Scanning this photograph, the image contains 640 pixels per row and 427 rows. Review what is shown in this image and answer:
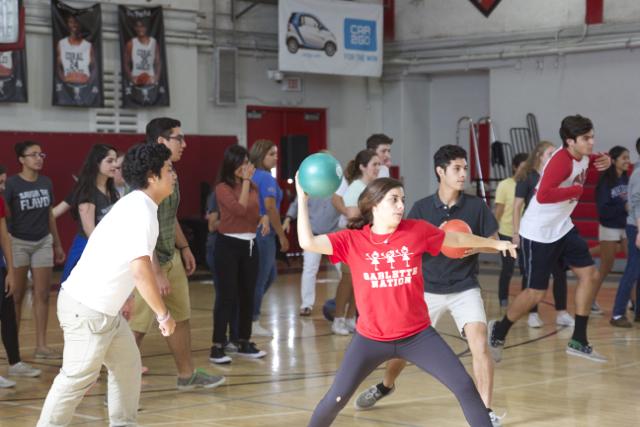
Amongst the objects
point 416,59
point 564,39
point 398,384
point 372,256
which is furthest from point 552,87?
point 372,256

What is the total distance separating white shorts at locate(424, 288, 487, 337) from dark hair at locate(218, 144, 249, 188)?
2511 millimetres

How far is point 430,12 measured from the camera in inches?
785

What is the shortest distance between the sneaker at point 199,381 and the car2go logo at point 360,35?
38.9 ft

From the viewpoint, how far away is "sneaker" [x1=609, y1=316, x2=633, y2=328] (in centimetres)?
1087

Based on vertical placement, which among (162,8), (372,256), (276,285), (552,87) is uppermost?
(162,8)

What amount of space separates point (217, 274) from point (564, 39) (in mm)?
10923

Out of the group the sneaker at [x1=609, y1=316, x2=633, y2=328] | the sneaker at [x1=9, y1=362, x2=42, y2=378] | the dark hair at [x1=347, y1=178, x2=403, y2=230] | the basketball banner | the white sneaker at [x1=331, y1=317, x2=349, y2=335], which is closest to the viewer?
the dark hair at [x1=347, y1=178, x2=403, y2=230]

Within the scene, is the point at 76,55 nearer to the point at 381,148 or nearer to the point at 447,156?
the point at 381,148

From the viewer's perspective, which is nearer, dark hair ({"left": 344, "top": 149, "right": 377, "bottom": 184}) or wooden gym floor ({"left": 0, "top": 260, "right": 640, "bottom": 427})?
wooden gym floor ({"left": 0, "top": 260, "right": 640, "bottom": 427})

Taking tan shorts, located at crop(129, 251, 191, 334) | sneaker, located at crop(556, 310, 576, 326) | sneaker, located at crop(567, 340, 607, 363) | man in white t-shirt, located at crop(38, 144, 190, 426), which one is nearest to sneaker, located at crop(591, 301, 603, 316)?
sneaker, located at crop(556, 310, 576, 326)

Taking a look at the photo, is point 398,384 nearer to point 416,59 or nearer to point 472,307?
point 472,307

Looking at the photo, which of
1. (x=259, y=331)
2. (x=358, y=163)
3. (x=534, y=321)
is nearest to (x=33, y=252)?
(x=259, y=331)

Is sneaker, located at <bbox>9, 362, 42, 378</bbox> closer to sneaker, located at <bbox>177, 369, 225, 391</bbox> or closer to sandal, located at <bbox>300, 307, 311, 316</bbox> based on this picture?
sneaker, located at <bbox>177, 369, 225, 391</bbox>

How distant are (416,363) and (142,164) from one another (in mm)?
1750
